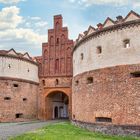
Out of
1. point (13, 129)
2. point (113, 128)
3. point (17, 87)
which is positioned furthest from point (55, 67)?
point (113, 128)

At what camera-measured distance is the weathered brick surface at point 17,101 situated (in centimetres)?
2611

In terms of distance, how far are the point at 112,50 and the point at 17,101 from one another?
12.7m

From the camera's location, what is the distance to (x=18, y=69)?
28062 millimetres

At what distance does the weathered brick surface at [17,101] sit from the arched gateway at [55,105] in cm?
167

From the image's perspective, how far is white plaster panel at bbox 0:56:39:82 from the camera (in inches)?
1056

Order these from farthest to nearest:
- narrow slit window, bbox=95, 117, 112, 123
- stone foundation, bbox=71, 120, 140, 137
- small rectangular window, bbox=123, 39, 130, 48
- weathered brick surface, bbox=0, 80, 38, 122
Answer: weathered brick surface, bbox=0, 80, 38, 122, narrow slit window, bbox=95, 117, 112, 123, small rectangular window, bbox=123, 39, 130, 48, stone foundation, bbox=71, 120, 140, 137

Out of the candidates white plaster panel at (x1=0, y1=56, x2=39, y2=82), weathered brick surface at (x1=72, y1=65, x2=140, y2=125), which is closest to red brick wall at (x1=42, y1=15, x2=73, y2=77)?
white plaster panel at (x1=0, y1=56, x2=39, y2=82)

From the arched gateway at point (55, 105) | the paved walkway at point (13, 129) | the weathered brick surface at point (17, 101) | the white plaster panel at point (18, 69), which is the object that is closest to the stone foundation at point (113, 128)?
the paved walkway at point (13, 129)

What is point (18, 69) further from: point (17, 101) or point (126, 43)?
point (126, 43)

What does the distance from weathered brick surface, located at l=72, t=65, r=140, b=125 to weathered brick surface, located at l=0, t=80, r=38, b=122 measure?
8.66 m

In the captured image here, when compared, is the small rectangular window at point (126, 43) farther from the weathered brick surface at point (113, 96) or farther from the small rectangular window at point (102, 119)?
the small rectangular window at point (102, 119)

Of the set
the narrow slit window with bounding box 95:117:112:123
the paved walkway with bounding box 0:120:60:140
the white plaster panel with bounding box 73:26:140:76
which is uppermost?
the white plaster panel with bounding box 73:26:140:76

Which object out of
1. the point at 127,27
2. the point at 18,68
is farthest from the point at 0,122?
the point at 127,27

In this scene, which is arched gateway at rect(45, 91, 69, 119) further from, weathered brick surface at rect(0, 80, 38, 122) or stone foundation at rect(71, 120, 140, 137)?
stone foundation at rect(71, 120, 140, 137)
